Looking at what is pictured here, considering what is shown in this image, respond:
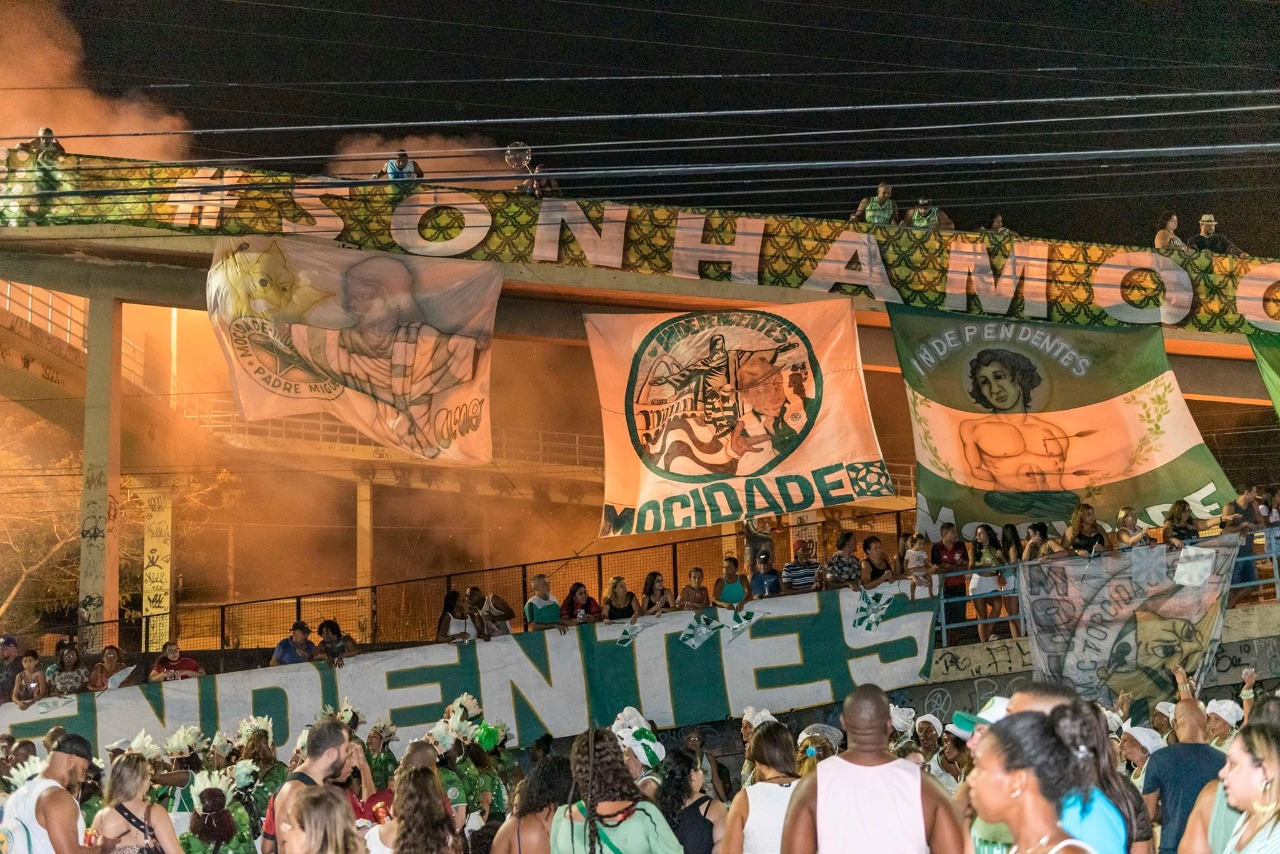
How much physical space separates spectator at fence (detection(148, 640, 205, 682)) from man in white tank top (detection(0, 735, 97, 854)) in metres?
9.13

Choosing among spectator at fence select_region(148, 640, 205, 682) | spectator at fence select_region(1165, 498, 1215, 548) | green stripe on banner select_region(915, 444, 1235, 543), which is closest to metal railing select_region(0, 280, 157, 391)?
spectator at fence select_region(148, 640, 205, 682)

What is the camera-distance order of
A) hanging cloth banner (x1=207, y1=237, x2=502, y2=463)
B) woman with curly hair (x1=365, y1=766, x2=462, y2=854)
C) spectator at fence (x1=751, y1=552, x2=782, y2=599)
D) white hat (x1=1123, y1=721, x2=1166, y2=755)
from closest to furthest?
woman with curly hair (x1=365, y1=766, x2=462, y2=854) → white hat (x1=1123, y1=721, x2=1166, y2=755) → spectator at fence (x1=751, y1=552, x2=782, y2=599) → hanging cloth banner (x1=207, y1=237, x2=502, y2=463)

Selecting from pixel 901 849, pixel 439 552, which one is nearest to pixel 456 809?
pixel 901 849

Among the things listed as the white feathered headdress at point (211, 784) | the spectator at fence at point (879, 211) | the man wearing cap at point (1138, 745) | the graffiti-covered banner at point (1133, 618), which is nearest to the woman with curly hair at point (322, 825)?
the white feathered headdress at point (211, 784)

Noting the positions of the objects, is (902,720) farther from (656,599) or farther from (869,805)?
(869,805)

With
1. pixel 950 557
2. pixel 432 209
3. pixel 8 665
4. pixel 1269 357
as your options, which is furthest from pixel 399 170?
pixel 1269 357

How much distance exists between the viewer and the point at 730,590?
16.0 meters

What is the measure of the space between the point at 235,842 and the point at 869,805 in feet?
15.7

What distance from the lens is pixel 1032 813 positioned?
3.99 m

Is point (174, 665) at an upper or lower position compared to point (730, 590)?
lower

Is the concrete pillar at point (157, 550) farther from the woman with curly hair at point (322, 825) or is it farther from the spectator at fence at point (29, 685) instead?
the woman with curly hair at point (322, 825)

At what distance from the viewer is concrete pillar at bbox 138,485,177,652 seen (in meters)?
28.0

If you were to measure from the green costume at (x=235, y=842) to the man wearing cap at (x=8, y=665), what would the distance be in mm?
8781

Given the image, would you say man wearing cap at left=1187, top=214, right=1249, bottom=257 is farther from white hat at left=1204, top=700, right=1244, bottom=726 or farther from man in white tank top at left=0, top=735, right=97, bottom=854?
man in white tank top at left=0, top=735, right=97, bottom=854
